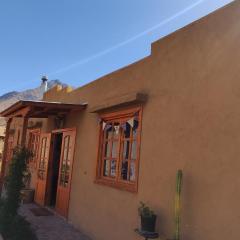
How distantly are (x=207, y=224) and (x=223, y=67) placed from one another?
191cm

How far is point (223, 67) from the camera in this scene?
463 centimetres

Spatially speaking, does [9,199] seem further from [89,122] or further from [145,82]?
[145,82]

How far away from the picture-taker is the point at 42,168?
11.8 meters

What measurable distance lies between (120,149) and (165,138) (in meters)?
1.61

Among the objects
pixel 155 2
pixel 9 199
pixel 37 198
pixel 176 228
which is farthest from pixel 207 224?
pixel 37 198

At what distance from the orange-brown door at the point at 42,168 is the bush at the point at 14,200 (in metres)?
3.21

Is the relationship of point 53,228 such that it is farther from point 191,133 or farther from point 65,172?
point 191,133

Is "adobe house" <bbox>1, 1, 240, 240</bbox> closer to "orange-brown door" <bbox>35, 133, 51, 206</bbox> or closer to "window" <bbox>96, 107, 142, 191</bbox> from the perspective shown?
"window" <bbox>96, 107, 142, 191</bbox>

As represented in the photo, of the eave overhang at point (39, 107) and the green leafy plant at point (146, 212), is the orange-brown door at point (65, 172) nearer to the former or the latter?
the eave overhang at point (39, 107)

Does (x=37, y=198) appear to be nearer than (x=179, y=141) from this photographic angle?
No

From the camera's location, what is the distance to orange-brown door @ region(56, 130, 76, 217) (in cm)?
948

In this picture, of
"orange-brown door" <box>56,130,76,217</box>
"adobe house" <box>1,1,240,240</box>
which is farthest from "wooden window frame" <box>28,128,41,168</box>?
"adobe house" <box>1,1,240,240</box>

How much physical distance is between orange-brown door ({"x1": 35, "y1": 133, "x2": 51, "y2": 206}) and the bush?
3206 mm

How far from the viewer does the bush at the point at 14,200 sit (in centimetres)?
739
